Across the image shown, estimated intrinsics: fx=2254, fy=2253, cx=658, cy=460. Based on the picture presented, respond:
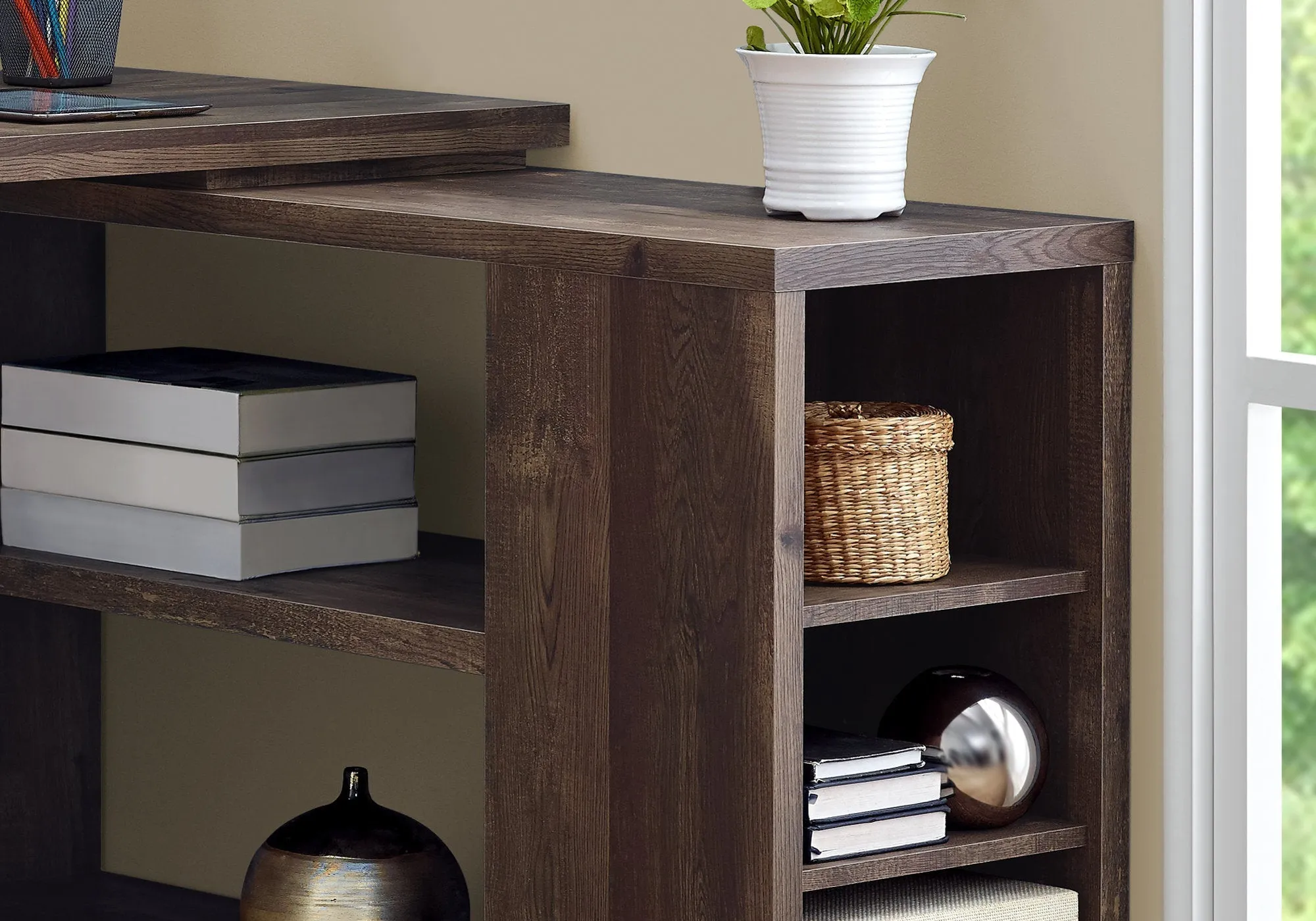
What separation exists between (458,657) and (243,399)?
400 mm

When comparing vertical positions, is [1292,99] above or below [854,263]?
above

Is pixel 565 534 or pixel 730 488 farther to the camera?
pixel 565 534

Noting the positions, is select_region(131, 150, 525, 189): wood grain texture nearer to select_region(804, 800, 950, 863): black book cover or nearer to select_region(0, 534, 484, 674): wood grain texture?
select_region(0, 534, 484, 674): wood grain texture

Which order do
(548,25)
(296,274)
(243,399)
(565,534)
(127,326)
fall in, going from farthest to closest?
(127,326) < (296,274) < (548,25) < (243,399) < (565,534)

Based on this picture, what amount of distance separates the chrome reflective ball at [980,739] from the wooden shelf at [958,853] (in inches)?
0.8

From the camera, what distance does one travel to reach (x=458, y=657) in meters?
2.06

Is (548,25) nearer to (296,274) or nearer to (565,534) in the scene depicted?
(296,274)

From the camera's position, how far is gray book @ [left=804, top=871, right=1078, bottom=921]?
197cm

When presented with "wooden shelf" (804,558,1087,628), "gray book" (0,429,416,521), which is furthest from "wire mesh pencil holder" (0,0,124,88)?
"wooden shelf" (804,558,1087,628)

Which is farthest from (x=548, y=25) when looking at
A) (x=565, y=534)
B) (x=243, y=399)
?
(x=565, y=534)

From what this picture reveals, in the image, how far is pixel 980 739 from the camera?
2.02 metres

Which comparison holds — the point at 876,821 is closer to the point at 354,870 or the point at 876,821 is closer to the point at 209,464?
the point at 354,870

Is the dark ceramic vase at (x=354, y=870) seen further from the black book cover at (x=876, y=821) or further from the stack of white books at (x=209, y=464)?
the black book cover at (x=876, y=821)

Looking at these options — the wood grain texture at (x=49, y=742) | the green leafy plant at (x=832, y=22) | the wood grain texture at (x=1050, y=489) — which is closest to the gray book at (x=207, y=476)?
the wood grain texture at (x=49, y=742)
